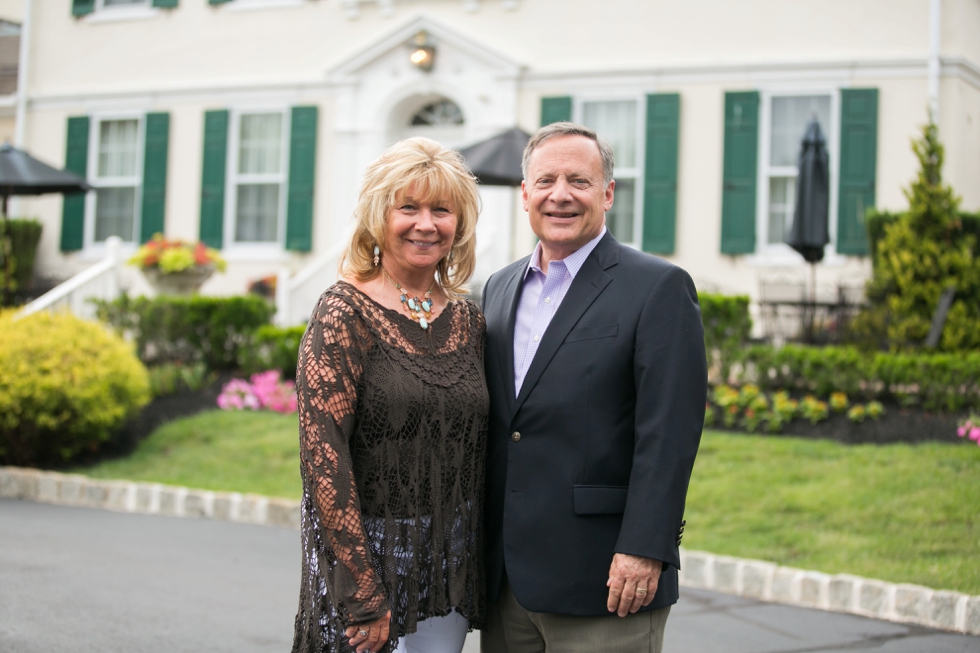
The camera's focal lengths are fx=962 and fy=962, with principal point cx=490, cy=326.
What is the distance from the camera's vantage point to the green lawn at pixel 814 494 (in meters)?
5.30

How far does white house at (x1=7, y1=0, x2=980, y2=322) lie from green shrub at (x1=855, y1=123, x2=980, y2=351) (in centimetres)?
164

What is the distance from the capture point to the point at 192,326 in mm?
10617

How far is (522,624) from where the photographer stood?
2682 millimetres

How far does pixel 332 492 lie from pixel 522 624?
0.70 m

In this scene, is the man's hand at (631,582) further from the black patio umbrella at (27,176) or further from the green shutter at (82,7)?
the green shutter at (82,7)

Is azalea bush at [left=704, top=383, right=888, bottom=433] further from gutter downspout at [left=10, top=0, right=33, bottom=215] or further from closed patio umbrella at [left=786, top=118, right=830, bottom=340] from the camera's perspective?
gutter downspout at [left=10, top=0, right=33, bottom=215]

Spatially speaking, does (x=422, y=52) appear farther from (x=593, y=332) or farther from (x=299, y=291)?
(x=593, y=332)

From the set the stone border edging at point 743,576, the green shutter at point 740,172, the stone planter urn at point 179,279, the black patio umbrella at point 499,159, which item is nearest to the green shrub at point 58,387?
the stone border edging at point 743,576

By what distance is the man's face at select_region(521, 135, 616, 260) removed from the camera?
271 centimetres

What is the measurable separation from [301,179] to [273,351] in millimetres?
4536

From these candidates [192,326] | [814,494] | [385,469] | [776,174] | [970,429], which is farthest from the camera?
[776,174]

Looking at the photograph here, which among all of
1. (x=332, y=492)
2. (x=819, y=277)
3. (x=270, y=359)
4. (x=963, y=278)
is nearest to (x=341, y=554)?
(x=332, y=492)

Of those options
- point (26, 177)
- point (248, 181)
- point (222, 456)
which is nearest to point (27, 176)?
point (26, 177)

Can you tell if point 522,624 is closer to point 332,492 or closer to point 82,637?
point 332,492
